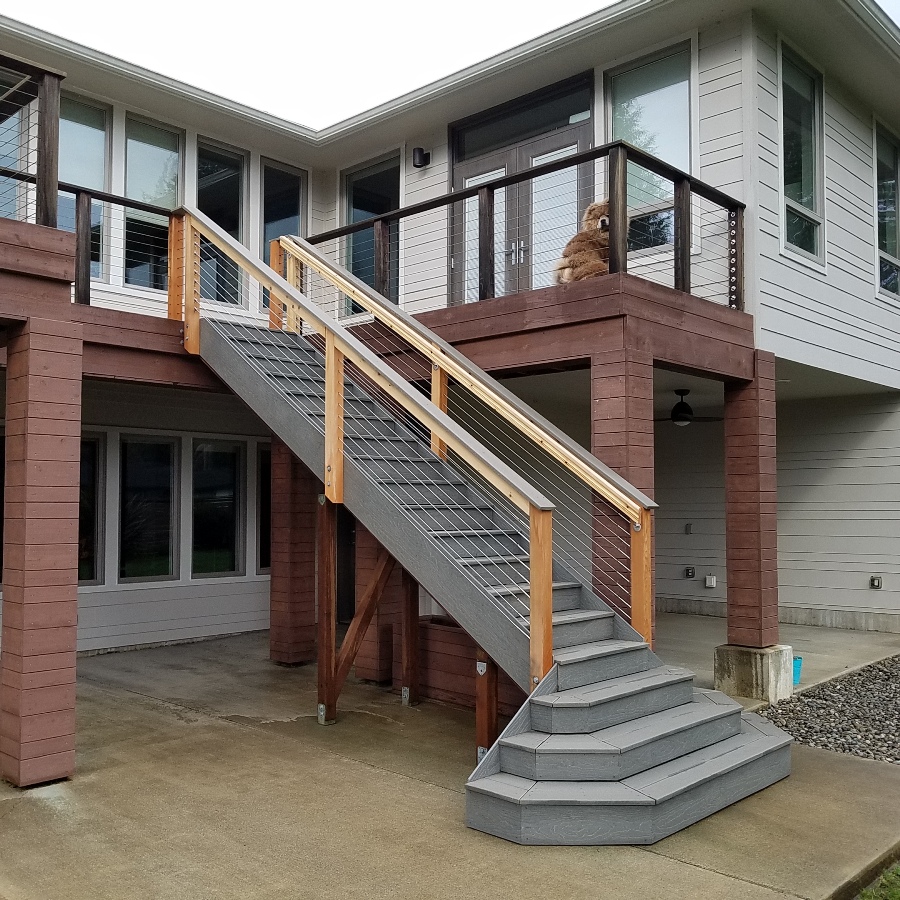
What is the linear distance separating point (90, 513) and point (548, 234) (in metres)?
5.30

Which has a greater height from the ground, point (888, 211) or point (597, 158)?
point (888, 211)

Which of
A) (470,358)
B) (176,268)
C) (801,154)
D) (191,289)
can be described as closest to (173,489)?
(176,268)

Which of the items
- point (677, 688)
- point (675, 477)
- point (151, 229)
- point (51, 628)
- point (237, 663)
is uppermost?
point (151, 229)

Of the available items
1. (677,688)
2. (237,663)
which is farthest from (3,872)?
(237,663)

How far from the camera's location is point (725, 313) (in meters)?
6.89

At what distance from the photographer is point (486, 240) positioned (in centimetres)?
692

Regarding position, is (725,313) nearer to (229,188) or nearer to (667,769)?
(667,769)

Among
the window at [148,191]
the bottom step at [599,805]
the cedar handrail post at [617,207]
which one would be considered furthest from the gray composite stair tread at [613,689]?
the window at [148,191]

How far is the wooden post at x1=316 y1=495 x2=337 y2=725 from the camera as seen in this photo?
6.19m

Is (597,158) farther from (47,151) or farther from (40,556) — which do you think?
(40,556)

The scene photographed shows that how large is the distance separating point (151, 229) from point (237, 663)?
4.59 metres

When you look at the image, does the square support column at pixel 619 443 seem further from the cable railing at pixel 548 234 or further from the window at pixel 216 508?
the window at pixel 216 508

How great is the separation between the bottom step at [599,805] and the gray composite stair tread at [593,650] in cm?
65

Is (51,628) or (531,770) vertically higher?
(51,628)
